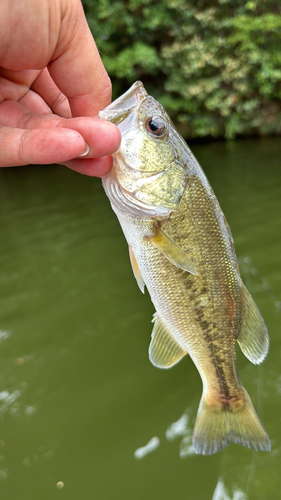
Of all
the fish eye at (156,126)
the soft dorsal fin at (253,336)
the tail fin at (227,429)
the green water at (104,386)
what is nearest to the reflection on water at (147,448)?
the green water at (104,386)

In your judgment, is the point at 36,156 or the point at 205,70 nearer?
the point at 36,156

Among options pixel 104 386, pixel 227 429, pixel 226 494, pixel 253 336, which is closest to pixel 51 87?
pixel 253 336

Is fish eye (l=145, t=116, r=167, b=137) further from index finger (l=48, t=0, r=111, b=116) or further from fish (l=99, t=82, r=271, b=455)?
index finger (l=48, t=0, r=111, b=116)

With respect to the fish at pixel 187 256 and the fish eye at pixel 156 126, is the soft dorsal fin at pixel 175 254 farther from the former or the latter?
the fish eye at pixel 156 126

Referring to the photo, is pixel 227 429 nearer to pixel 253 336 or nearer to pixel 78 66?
pixel 253 336

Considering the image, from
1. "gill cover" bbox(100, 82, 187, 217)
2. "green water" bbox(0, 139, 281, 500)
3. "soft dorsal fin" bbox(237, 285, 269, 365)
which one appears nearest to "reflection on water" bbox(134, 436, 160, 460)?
"green water" bbox(0, 139, 281, 500)

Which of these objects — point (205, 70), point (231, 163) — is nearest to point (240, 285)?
point (231, 163)

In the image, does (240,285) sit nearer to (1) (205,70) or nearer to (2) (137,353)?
(2) (137,353)
